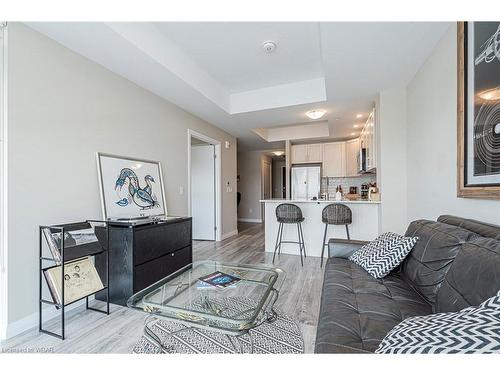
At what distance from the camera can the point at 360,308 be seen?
1.30 meters

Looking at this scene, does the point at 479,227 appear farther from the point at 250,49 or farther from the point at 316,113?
the point at 316,113

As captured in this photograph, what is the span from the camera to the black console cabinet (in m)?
2.18

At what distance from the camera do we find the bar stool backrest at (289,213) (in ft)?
11.9

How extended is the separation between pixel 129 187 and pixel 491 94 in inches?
124

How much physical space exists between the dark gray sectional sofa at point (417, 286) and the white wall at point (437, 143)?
200 millimetres

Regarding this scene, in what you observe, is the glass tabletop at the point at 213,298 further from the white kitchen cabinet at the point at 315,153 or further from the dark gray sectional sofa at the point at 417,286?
the white kitchen cabinet at the point at 315,153

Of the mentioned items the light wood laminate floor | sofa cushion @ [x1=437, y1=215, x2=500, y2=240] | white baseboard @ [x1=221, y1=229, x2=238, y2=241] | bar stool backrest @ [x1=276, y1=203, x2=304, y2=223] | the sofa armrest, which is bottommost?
white baseboard @ [x1=221, y1=229, x2=238, y2=241]

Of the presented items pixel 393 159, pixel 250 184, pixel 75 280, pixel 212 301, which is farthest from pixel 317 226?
pixel 250 184

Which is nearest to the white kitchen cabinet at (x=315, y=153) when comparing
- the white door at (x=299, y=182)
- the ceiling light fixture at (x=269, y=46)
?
the white door at (x=299, y=182)

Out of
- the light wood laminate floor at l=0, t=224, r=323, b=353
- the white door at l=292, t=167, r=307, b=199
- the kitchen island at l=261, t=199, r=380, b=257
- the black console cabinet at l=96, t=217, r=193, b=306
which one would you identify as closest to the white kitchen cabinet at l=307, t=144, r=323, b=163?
the white door at l=292, t=167, r=307, b=199

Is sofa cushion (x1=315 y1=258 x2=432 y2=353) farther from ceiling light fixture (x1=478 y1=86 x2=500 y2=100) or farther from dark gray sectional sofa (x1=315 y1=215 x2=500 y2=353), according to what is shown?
ceiling light fixture (x1=478 y1=86 x2=500 y2=100)

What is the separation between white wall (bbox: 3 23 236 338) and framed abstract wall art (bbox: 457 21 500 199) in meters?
3.12

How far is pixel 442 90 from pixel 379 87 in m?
1.10
